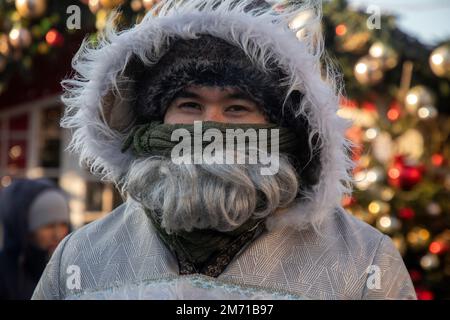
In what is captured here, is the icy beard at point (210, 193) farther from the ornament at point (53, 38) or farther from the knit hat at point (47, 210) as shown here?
the ornament at point (53, 38)

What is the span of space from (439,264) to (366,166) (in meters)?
0.79

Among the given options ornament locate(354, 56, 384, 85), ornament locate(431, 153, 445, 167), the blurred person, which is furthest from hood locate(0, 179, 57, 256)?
ornament locate(431, 153, 445, 167)

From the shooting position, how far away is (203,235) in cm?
162

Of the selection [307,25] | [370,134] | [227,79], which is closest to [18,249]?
[227,79]

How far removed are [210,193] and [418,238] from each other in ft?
9.75

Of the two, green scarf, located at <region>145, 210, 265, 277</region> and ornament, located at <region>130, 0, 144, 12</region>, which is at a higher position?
ornament, located at <region>130, 0, 144, 12</region>

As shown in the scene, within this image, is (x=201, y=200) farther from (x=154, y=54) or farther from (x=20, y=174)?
(x=20, y=174)

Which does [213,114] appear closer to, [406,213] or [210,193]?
[210,193]

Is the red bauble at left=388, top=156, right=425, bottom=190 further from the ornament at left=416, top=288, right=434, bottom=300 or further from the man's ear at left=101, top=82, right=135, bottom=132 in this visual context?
the man's ear at left=101, top=82, right=135, bottom=132

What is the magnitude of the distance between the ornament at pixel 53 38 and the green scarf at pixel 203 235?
2864 millimetres

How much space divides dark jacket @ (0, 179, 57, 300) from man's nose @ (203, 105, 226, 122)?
1317mm

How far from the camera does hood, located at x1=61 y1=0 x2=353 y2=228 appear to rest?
1.68 meters
